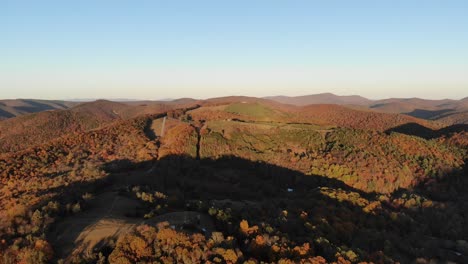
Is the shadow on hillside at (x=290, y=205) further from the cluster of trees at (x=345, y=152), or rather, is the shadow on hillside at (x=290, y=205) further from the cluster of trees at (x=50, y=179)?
the cluster of trees at (x=345, y=152)

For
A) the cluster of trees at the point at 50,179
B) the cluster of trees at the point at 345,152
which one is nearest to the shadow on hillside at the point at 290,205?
the cluster of trees at the point at 50,179

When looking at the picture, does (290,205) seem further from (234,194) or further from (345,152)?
(345,152)

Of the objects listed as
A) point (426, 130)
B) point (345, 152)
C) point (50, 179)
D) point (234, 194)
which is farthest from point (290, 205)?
point (426, 130)

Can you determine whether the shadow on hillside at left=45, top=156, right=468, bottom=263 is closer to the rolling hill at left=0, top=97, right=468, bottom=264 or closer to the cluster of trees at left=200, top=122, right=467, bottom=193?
the rolling hill at left=0, top=97, right=468, bottom=264

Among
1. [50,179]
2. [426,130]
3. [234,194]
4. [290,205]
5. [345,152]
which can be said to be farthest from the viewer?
[426,130]

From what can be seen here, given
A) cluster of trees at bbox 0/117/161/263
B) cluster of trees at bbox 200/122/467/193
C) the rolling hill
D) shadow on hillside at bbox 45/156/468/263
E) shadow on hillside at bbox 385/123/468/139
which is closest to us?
cluster of trees at bbox 0/117/161/263

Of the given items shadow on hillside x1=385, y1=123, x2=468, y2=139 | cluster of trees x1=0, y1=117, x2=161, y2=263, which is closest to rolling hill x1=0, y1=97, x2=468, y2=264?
cluster of trees x1=0, y1=117, x2=161, y2=263

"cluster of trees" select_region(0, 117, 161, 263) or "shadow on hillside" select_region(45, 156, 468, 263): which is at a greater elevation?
"cluster of trees" select_region(0, 117, 161, 263)
